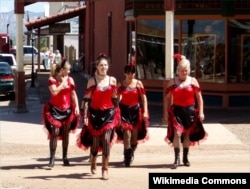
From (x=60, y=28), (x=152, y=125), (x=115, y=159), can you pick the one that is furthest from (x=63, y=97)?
(x=60, y=28)

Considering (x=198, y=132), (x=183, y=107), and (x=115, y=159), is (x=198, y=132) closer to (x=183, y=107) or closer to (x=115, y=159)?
(x=183, y=107)

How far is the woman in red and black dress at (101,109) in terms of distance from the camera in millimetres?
10250

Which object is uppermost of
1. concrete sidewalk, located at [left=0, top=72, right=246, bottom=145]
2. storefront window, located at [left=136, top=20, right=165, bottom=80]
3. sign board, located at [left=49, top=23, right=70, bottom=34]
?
sign board, located at [left=49, top=23, right=70, bottom=34]

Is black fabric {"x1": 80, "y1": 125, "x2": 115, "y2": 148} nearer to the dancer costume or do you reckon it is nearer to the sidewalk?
the dancer costume

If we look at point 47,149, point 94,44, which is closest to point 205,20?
point 47,149

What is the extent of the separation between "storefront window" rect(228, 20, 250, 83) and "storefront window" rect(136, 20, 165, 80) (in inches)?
84.9

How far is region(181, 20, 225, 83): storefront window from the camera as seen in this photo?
1967 centimetres

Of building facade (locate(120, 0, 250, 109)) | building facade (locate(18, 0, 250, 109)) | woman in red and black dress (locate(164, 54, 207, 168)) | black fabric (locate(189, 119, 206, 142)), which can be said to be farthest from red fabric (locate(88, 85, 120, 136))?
building facade (locate(120, 0, 250, 109))

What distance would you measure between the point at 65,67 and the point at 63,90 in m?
0.40

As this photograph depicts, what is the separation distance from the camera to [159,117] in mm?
17922

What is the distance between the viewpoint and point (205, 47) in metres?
20.0

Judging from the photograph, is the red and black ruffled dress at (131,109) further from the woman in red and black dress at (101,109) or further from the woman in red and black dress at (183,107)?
the woman in red and black dress at (101,109)

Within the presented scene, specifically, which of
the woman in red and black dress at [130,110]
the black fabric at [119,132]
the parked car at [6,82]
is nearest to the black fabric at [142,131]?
the woman in red and black dress at [130,110]

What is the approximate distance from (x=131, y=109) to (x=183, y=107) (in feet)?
3.12
